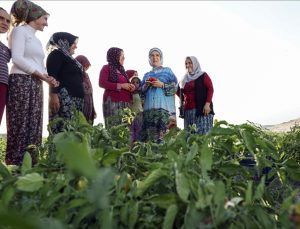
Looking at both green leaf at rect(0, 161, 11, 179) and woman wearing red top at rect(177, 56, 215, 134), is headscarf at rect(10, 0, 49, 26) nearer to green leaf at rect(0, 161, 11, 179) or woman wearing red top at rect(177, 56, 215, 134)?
woman wearing red top at rect(177, 56, 215, 134)

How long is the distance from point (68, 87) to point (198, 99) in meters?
2.16

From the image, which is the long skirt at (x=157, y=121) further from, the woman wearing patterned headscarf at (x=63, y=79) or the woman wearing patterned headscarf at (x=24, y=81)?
the woman wearing patterned headscarf at (x=24, y=81)

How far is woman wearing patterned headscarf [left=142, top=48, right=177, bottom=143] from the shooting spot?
5410mm

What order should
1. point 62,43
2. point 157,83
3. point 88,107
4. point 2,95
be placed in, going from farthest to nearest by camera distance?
point 157,83 → point 88,107 → point 62,43 → point 2,95

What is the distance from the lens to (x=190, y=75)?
615cm

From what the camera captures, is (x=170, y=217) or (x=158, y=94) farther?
(x=158, y=94)

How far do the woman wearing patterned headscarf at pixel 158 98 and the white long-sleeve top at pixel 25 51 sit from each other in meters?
1.91

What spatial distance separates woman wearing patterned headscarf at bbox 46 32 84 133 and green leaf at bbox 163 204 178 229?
3.64 metres

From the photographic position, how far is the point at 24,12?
12.4 feet

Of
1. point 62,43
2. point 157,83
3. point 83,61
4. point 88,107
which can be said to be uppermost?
point 83,61

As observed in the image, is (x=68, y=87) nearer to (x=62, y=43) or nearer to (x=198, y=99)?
(x=62, y=43)

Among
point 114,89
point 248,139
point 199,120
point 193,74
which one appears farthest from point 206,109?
point 248,139

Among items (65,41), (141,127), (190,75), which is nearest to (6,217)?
(65,41)

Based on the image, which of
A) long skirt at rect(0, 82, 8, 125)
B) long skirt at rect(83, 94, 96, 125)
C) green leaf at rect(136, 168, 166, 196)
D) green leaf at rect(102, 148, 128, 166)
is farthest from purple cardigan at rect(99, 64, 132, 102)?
green leaf at rect(136, 168, 166, 196)
